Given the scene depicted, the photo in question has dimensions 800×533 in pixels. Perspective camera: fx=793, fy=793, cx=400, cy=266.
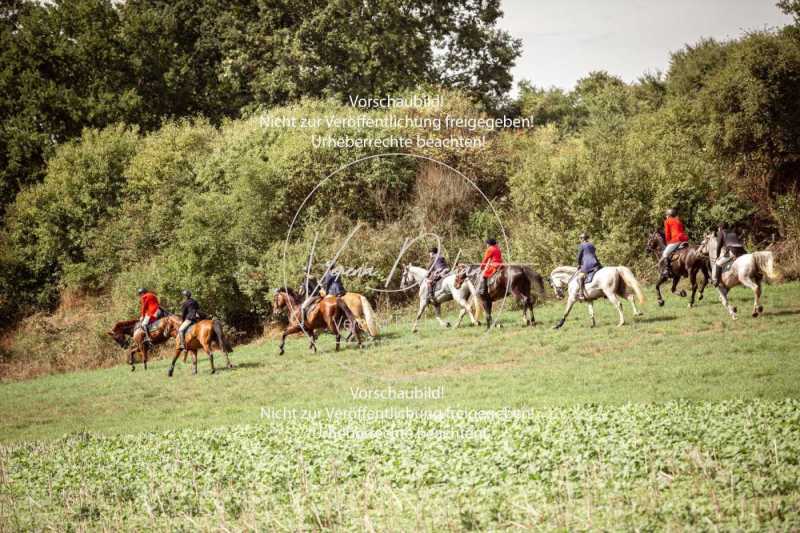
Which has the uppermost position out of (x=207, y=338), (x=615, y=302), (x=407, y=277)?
(x=407, y=277)

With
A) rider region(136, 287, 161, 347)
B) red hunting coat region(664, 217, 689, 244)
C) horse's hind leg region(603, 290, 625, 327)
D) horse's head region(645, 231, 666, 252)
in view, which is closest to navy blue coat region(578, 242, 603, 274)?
horse's hind leg region(603, 290, 625, 327)

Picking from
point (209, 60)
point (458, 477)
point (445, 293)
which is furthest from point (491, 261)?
point (209, 60)

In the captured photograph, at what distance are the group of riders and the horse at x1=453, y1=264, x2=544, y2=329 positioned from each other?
0.67 ft

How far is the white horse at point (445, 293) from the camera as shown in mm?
22547

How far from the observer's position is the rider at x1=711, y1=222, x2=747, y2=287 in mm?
19469

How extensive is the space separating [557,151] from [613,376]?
19277mm

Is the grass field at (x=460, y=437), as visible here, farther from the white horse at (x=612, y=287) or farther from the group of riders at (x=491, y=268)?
the group of riders at (x=491, y=268)

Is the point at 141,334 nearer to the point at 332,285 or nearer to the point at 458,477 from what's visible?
the point at 332,285

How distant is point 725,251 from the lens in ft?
64.4

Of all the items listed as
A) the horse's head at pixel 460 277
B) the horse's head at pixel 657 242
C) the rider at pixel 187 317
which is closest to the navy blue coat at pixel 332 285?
the horse's head at pixel 460 277

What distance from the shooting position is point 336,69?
3903 cm

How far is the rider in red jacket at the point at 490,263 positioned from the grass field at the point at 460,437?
1.45 meters

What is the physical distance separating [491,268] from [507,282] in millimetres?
619

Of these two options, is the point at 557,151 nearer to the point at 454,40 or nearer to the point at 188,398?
the point at 454,40
